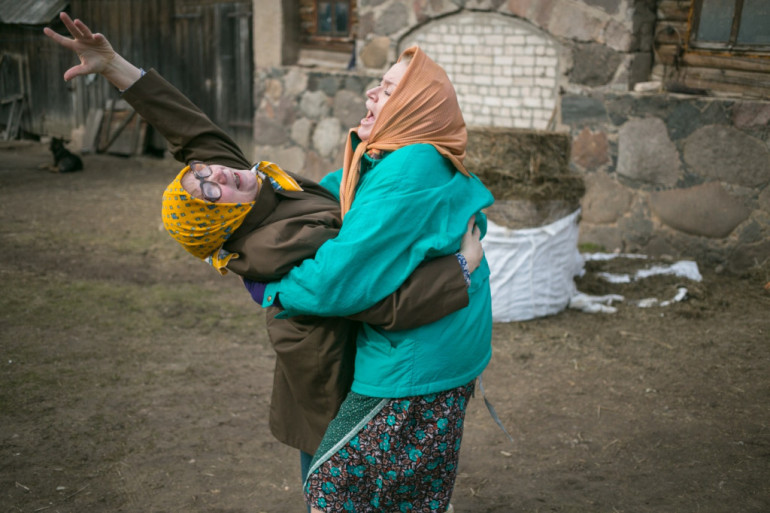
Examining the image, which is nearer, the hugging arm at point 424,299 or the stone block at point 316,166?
the hugging arm at point 424,299

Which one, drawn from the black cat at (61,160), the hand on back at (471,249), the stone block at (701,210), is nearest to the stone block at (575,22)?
the stone block at (701,210)

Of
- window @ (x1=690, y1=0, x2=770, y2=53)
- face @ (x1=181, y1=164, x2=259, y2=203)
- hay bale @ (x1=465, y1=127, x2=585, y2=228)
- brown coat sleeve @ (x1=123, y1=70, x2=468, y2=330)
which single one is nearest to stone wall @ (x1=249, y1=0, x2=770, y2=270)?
window @ (x1=690, y1=0, x2=770, y2=53)

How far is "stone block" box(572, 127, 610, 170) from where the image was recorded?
610 cm

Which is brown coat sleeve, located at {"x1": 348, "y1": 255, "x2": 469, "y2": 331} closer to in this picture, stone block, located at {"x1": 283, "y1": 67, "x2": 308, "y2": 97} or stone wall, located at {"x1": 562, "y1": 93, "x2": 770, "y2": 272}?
stone wall, located at {"x1": 562, "y1": 93, "x2": 770, "y2": 272}

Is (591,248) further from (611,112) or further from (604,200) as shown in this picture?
(611,112)

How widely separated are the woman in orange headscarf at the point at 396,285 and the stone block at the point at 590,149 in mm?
4406

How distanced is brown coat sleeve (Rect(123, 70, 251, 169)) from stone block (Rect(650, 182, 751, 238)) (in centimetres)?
462

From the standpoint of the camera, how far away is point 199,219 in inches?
70.4

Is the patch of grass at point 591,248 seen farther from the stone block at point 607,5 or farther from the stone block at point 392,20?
the stone block at point 392,20

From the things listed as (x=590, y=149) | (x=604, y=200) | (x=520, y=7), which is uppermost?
(x=520, y=7)

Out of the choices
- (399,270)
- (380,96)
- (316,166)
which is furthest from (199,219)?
(316,166)

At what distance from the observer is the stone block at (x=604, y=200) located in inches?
239

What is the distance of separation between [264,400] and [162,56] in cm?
903

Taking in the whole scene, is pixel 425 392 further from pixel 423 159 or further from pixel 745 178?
pixel 745 178
